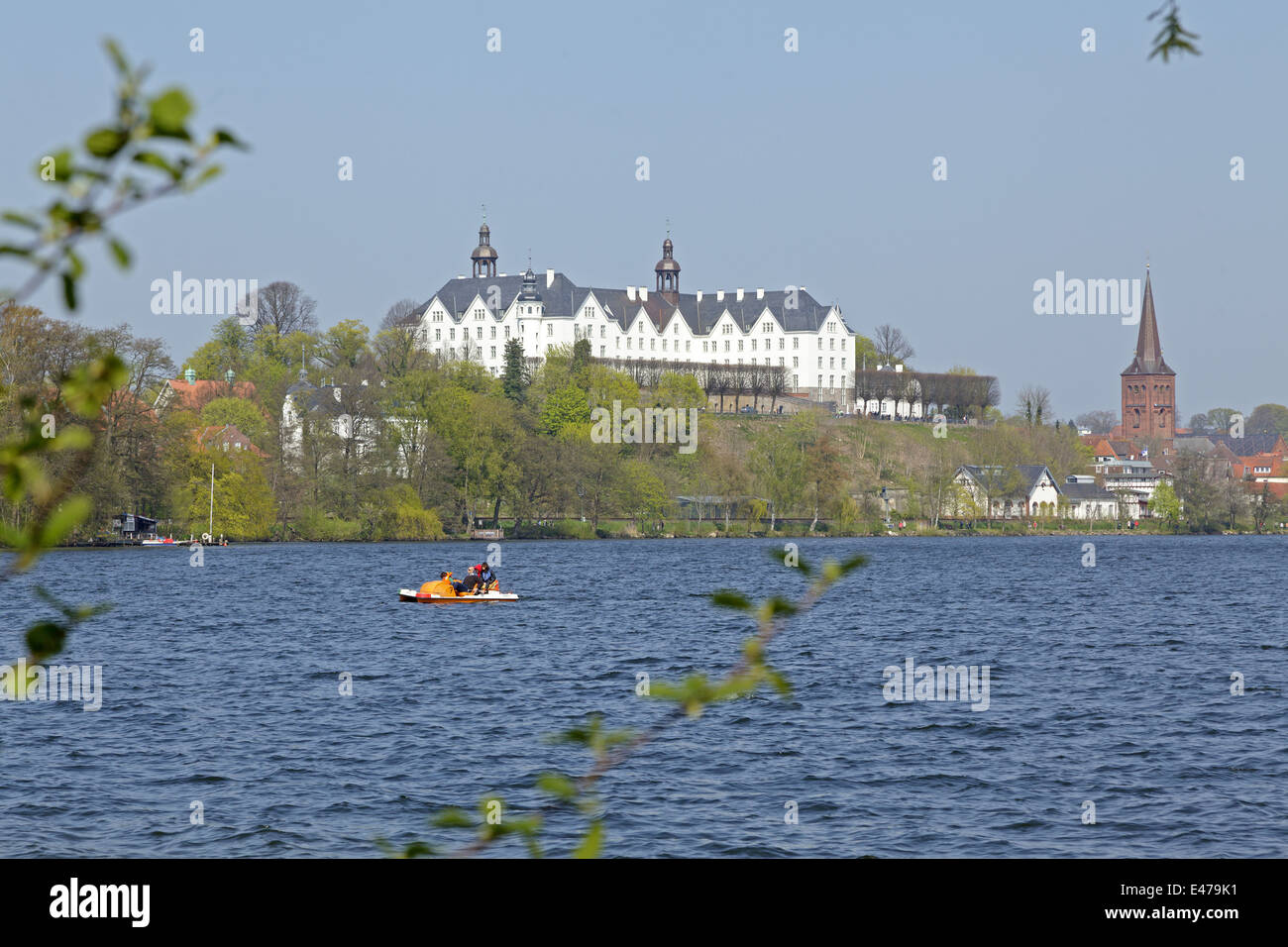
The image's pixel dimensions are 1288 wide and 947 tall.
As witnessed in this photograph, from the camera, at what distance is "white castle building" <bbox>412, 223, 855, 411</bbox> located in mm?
157375

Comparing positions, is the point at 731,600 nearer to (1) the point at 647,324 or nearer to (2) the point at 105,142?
(2) the point at 105,142

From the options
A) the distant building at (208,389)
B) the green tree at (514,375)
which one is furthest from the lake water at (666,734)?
the green tree at (514,375)

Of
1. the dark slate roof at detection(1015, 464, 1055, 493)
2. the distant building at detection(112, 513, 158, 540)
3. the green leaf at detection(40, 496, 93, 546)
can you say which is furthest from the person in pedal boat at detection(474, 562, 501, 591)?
the dark slate roof at detection(1015, 464, 1055, 493)

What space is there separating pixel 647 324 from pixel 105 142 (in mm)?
165635

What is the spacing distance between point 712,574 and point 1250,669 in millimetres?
38665

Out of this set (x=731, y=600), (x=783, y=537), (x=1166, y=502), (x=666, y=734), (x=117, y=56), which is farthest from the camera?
(x=1166, y=502)

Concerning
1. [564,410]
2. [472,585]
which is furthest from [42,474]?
[564,410]

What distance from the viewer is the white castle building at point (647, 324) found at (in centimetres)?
15738

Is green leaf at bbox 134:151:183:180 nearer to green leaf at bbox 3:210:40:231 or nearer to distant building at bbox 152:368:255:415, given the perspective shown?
green leaf at bbox 3:210:40:231

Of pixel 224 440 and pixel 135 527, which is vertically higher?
pixel 224 440

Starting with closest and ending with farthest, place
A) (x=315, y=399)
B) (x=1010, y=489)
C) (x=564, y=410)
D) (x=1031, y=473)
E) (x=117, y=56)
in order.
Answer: (x=117, y=56) < (x=315, y=399) < (x=564, y=410) < (x=1010, y=489) < (x=1031, y=473)

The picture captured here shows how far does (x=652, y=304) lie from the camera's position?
17275 cm
